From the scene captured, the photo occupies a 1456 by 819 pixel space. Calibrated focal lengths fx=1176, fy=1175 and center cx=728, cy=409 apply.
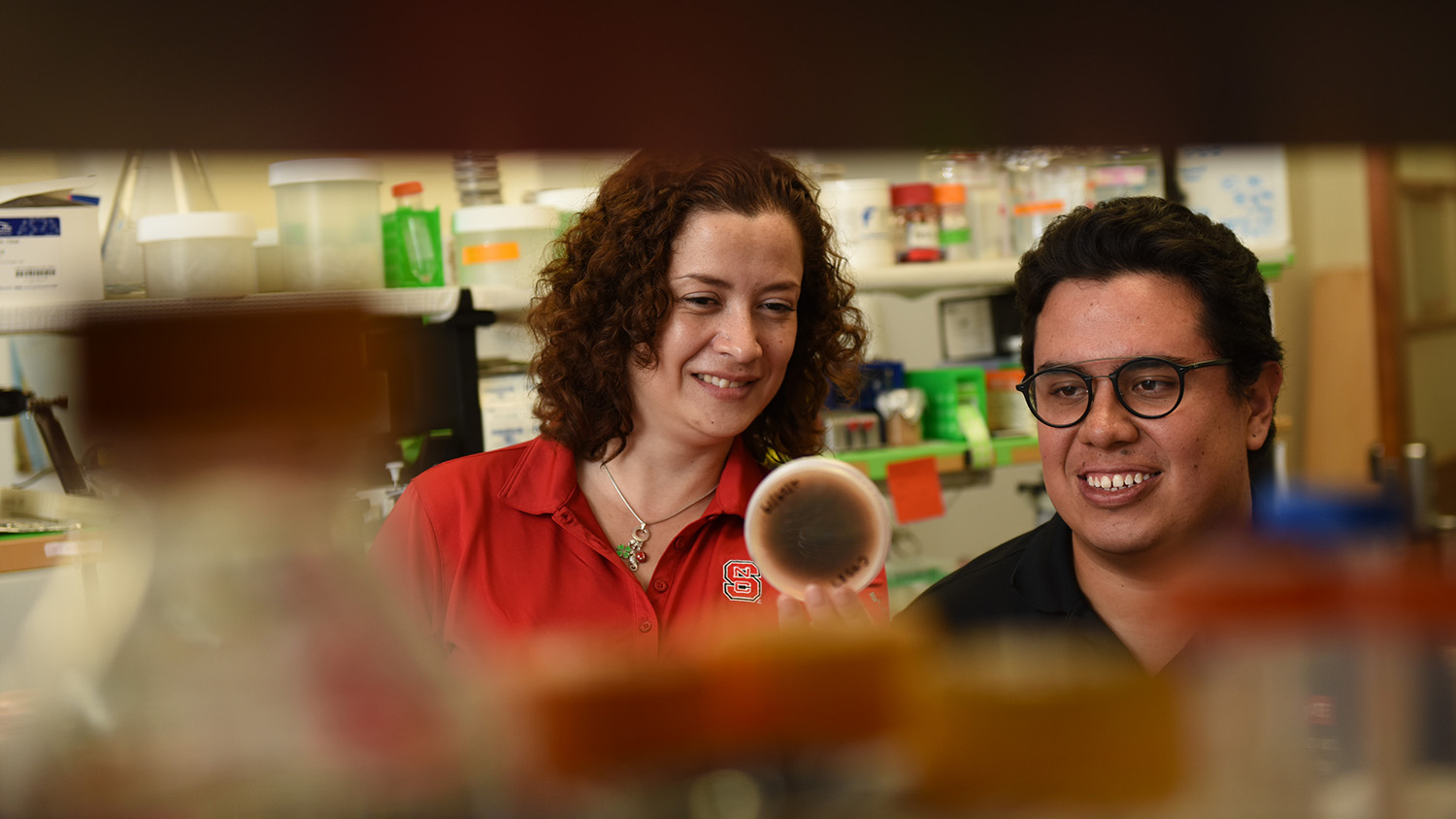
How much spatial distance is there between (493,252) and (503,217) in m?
0.09

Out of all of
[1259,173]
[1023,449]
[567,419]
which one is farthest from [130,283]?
[1259,173]

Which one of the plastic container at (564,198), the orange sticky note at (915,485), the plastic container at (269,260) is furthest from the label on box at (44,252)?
the orange sticky note at (915,485)

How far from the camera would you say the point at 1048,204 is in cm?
333

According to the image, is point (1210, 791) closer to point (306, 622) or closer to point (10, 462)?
point (306, 622)

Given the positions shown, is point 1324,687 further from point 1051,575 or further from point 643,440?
Result: point 643,440

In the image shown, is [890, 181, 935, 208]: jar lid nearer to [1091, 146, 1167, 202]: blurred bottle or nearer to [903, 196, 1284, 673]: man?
[1091, 146, 1167, 202]: blurred bottle

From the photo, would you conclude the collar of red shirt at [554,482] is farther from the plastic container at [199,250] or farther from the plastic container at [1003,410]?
the plastic container at [1003,410]

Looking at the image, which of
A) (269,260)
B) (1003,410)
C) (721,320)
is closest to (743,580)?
(721,320)

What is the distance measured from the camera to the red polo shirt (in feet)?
5.30

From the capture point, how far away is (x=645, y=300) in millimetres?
1761

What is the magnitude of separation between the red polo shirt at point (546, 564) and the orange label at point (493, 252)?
1.20 m

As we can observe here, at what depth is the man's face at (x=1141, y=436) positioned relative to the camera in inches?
51.6

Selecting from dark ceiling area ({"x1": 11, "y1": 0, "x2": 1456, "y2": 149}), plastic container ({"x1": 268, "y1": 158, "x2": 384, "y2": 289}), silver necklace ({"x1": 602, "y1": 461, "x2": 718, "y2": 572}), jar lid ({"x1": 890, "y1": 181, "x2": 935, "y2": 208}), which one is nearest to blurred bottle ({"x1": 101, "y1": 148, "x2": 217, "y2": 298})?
plastic container ({"x1": 268, "y1": 158, "x2": 384, "y2": 289})

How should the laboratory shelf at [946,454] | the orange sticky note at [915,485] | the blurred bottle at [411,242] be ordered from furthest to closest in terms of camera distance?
the laboratory shelf at [946,454]
the orange sticky note at [915,485]
the blurred bottle at [411,242]
